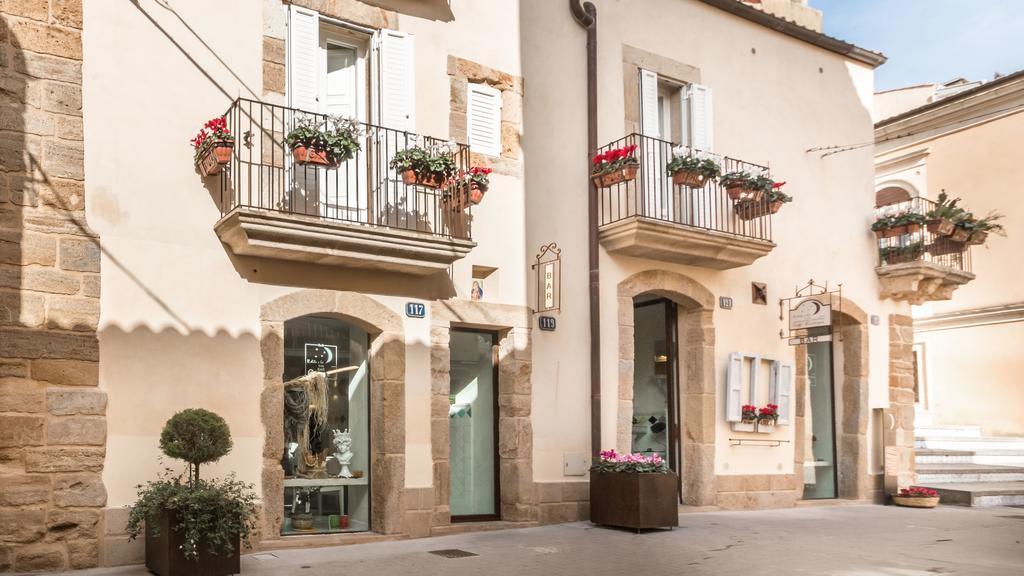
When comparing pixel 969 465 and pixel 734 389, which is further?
pixel 969 465

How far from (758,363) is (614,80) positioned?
401 centimetres

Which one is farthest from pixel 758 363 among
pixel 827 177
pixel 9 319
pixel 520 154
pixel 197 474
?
pixel 9 319

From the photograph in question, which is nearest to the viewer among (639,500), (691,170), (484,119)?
(639,500)

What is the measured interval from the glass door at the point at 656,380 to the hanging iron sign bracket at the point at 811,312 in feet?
5.31

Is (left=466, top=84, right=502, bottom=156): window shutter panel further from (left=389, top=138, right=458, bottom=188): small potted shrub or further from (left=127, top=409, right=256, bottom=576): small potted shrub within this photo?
(left=127, top=409, right=256, bottom=576): small potted shrub

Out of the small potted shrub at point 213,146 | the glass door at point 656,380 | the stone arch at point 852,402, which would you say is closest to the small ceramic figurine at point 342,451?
the small potted shrub at point 213,146

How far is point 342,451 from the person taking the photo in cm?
999

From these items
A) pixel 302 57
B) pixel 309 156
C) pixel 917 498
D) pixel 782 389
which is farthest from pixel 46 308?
pixel 917 498

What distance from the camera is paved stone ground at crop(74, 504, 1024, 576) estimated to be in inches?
321

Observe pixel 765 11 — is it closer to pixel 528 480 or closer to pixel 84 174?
pixel 528 480

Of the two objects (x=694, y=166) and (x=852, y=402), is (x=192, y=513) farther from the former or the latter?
(x=852, y=402)

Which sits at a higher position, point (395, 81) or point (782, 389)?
point (395, 81)

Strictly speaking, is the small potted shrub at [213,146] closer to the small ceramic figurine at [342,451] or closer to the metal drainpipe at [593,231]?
the small ceramic figurine at [342,451]

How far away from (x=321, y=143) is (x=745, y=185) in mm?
5668
